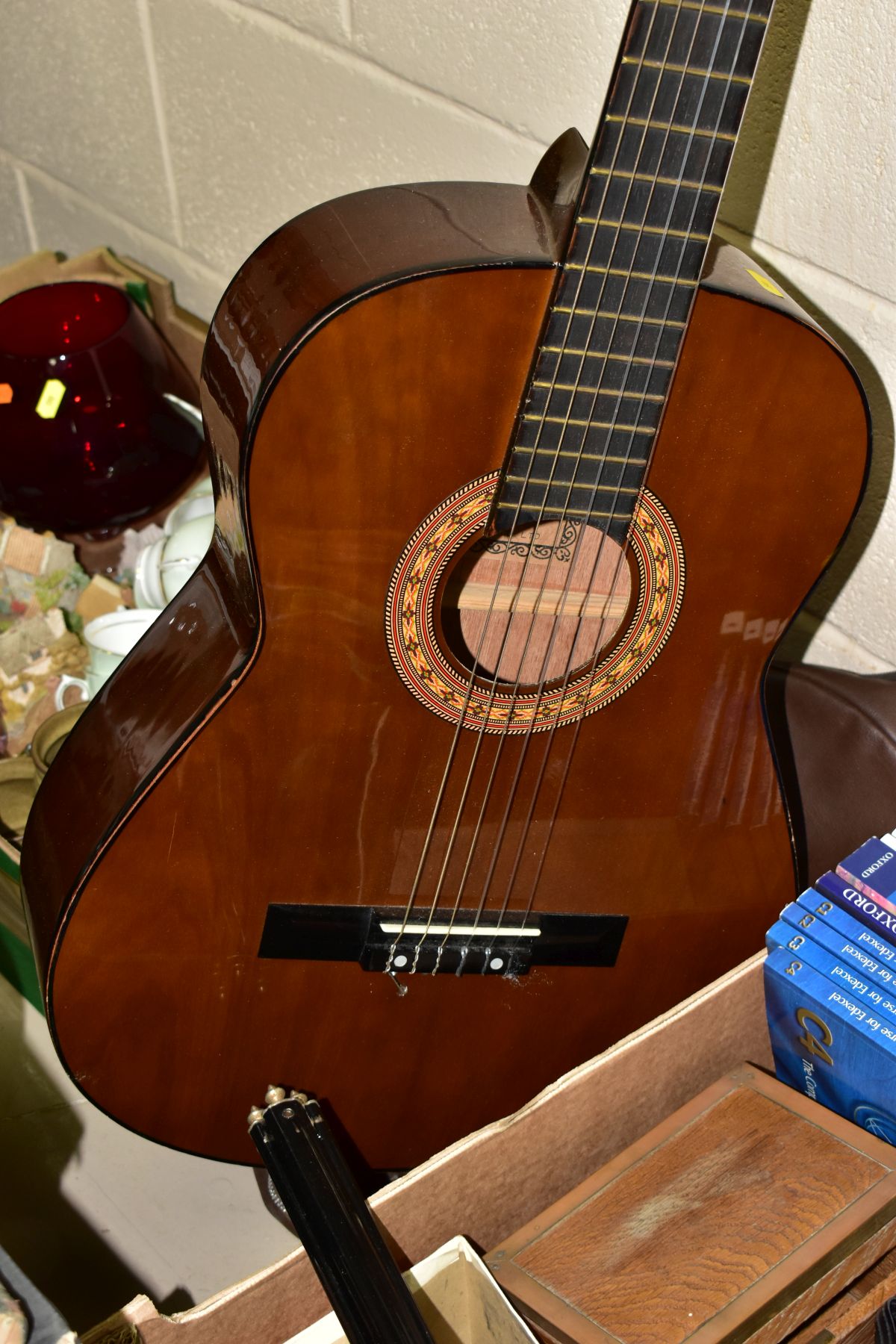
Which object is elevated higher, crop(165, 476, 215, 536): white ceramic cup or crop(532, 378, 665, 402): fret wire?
crop(532, 378, 665, 402): fret wire

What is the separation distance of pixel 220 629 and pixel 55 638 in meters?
0.67

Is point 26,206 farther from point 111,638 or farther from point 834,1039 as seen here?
point 834,1039

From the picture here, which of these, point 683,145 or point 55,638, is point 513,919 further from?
point 55,638

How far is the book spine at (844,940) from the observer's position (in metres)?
0.83

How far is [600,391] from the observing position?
0.76 metres

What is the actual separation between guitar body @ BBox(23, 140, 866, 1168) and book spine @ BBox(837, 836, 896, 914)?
0.09 meters

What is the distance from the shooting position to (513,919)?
938 millimetres

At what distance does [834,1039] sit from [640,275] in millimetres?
530

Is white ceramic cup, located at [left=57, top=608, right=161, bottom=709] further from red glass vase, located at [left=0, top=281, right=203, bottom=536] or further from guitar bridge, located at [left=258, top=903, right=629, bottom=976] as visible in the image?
guitar bridge, located at [left=258, top=903, right=629, bottom=976]

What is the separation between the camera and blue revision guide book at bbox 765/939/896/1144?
0.82 m

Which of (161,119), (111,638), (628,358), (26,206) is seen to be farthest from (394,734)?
(26,206)

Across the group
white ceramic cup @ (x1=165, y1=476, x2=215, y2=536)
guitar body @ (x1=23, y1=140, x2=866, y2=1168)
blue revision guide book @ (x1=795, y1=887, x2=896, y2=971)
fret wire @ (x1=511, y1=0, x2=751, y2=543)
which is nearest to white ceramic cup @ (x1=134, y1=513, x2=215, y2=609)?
white ceramic cup @ (x1=165, y1=476, x2=215, y2=536)

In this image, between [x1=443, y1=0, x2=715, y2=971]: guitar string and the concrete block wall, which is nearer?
[x1=443, y1=0, x2=715, y2=971]: guitar string

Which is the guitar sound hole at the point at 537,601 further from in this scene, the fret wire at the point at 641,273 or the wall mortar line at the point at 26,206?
the wall mortar line at the point at 26,206
